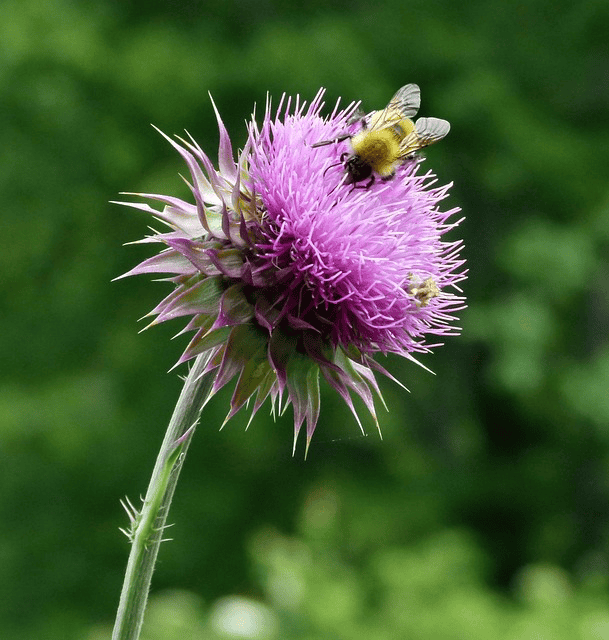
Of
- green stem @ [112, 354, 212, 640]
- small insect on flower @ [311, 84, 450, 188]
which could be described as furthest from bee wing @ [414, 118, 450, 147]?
green stem @ [112, 354, 212, 640]

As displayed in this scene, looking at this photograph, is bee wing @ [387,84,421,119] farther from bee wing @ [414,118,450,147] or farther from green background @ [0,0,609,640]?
green background @ [0,0,609,640]

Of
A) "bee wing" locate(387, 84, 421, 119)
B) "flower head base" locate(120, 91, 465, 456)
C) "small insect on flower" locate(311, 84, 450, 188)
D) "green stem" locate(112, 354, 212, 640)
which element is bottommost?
"green stem" locate(112, 354, 212, 640)

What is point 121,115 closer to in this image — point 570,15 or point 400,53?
point 400,53

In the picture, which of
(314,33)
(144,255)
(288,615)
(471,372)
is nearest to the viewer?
(288,615)

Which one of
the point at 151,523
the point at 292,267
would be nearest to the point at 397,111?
the point at 292,267

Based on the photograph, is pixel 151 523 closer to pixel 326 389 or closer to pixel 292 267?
pixel 292 267

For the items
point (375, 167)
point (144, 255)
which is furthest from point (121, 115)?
point (375, 167)

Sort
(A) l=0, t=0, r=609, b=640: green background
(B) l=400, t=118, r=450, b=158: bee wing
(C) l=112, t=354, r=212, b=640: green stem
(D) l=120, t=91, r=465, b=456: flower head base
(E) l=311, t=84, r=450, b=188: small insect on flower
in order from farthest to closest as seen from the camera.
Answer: (A) l=0, t=0, r=609, b=640: green background < (B) l=400, t=118, r=450, b=158: bee wing < (E) l=311, t=84, r=450, b=188: small insect on flower < (D) l=120, t=91, r=465, b=456: flower head base < (C) l=112, t=354, r=212, b=640: green stem
